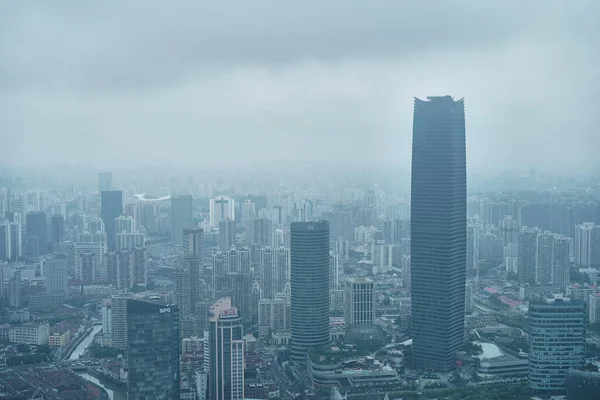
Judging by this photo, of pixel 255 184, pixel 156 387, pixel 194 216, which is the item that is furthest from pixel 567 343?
pixel 194 216

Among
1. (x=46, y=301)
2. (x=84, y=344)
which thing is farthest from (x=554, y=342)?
(x=46, y=301)

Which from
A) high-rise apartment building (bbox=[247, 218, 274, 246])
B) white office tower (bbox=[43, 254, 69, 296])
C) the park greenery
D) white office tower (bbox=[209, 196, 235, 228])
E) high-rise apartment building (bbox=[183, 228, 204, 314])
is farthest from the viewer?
high-rise apartment building (bbox=[247, 218, 274, 246])

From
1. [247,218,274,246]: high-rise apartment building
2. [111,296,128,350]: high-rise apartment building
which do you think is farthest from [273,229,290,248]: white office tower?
[111,296,128,350]: high-rise apartment building

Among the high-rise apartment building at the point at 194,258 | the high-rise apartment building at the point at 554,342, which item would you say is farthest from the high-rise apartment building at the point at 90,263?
the high-rise apartment building at the point at 554,342

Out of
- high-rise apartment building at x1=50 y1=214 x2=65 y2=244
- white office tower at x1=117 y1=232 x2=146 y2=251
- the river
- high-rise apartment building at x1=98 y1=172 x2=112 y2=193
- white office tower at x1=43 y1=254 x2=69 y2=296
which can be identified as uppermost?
high-rise apartment building at x1=98 y1=172 x2=112 y2=193

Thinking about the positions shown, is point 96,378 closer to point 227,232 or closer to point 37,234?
point 37,234

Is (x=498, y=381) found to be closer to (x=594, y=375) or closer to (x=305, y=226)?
(x=594, y=375)

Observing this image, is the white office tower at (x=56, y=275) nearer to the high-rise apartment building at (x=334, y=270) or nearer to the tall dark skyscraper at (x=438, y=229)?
the high-rise apartment building at (x=334, y=270)

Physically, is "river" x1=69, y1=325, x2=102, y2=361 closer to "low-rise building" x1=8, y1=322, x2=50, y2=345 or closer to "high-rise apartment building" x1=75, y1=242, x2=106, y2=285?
"low-rise building" x1=8, y1=322, x2=50, y2=345
